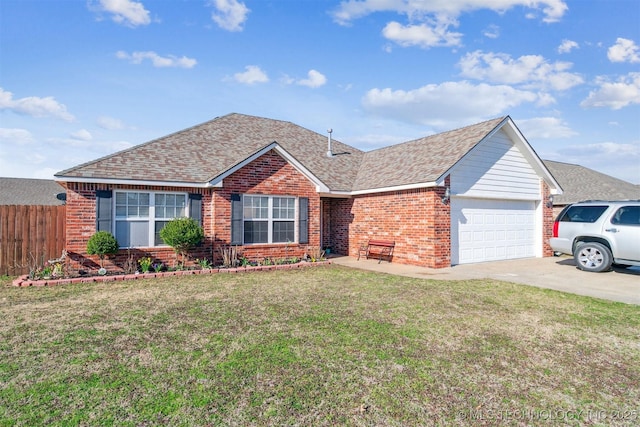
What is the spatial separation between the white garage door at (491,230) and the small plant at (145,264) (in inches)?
389

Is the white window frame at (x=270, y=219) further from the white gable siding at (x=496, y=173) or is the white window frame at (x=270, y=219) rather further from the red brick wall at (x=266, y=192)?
the white gable siding at (x=496, y=173)

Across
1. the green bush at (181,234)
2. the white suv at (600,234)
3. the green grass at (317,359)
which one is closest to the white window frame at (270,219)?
the green bush at (181,234)

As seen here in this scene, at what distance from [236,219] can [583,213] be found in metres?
11.1

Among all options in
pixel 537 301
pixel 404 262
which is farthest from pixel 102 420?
pixel 404 262

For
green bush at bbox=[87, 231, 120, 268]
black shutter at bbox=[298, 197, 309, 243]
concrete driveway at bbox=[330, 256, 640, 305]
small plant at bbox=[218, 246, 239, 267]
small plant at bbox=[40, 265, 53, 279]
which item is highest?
Result: black shutter at bbox=[298, 197, 309, 243]

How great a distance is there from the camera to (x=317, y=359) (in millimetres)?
4266

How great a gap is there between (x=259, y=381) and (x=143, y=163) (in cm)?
1011

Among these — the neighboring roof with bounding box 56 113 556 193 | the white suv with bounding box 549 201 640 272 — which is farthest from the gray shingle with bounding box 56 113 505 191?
the white suv with bounding box 549 201 640 272

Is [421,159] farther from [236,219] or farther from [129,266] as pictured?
[129,266]

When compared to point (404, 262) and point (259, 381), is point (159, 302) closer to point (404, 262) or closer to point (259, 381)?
point (259, 381)

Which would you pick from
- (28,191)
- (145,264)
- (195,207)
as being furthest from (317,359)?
(28,191)

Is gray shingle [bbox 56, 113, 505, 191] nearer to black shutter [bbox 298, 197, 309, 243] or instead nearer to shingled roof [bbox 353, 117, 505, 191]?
shingled roof [bbox 353, 117, 505, 191]

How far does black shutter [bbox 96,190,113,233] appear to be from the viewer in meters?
10.4

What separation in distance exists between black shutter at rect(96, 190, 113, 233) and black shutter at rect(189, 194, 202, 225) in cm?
230
